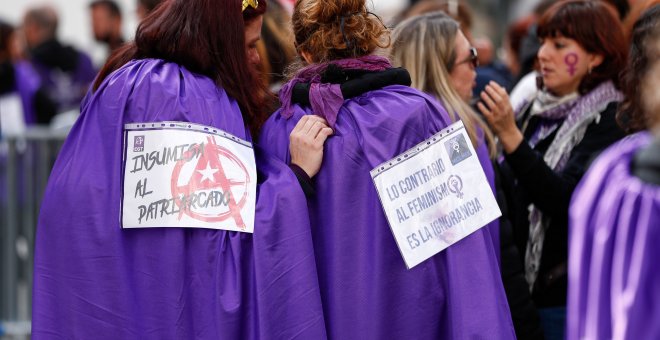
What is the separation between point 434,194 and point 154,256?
3.01 feet

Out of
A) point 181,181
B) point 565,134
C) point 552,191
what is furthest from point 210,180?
point 565,134

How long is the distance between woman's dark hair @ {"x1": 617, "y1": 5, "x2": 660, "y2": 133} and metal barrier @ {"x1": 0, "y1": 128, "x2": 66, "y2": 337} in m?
3.93

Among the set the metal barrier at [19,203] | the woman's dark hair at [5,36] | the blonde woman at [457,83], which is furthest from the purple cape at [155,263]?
the woman's dark hair at [5,36]

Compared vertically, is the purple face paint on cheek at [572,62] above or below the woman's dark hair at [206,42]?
below

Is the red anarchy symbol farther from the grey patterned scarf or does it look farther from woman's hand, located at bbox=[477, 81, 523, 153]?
the grey patterned scarf

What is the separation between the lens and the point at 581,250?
2.08 m

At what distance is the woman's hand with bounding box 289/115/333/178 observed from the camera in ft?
10.7

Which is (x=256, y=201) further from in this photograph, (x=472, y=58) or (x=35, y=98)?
(x=35, y=98)

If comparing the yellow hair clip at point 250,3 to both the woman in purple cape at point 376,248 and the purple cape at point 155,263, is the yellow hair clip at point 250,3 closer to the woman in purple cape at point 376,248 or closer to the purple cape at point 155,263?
the woman in purple cape at point 376,248

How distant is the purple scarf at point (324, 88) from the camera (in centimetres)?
334

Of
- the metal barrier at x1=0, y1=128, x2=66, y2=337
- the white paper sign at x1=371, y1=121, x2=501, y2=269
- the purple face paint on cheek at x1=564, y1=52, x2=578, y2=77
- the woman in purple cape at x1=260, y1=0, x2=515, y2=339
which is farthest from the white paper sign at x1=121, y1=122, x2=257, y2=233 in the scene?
the metal barrier at x1=0, y1=128, x2=66, y2=337

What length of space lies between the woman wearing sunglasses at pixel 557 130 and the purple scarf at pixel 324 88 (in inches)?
33.6

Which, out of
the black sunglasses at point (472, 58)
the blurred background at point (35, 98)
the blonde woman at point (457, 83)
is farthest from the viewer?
the blurred background at point (35, 98)

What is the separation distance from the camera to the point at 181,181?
10.5ft
